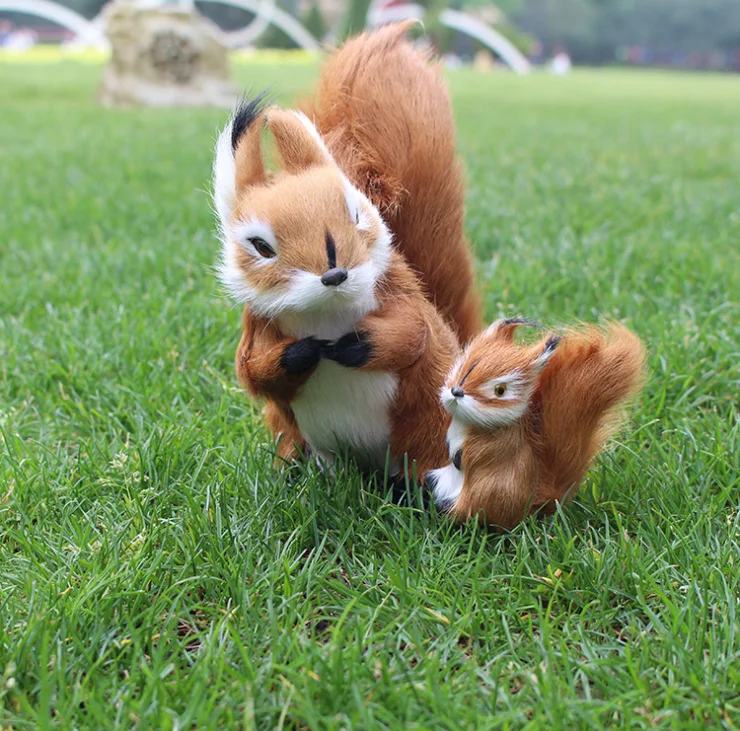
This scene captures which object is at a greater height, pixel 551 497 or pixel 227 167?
pixel 227 167

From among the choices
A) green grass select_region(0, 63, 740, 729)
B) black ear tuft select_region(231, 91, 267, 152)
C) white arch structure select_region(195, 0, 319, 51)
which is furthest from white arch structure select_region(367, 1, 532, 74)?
black ear tuft select_region(231, 91, 267, 152)

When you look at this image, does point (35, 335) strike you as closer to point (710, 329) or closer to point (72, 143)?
point (710, 329)

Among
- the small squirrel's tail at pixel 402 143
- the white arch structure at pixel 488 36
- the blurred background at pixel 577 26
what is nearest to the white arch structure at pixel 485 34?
the white arch structure at pixel 488 36

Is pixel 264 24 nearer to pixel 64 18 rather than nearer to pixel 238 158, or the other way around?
pixel 64 18

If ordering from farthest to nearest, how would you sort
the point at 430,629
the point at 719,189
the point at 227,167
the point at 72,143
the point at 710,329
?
the point at 72,143, the point at 719,189, the point at 710,329, the point at 227,167, the point at 430,629

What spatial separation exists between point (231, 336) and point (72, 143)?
4087 millimetres

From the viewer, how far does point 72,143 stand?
5738mm

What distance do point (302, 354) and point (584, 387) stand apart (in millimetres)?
440

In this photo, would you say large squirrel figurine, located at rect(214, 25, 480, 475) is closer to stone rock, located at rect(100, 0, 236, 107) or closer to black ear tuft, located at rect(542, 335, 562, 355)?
black ear tuft, located at rect(542, 335, 562, 355)

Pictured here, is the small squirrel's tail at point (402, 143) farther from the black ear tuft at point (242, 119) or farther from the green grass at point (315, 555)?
the green grass at point (315, 555)

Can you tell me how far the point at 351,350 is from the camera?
1262mm

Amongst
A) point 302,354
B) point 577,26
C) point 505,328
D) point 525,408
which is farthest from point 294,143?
point 577,26

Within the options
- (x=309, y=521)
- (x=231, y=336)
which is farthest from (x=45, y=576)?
(x=231, y=336)

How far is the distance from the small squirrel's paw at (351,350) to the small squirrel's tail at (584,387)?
0.28 meters
